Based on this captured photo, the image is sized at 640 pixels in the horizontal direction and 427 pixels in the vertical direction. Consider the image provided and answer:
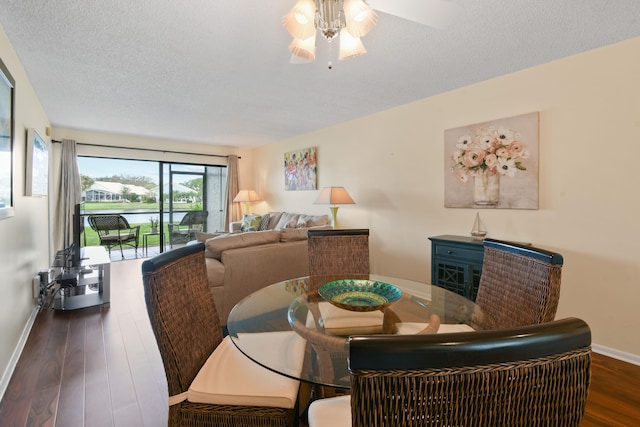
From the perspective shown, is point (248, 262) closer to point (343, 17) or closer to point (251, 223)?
point (343, 17)

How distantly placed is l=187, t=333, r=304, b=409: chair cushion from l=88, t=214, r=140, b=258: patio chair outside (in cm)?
507

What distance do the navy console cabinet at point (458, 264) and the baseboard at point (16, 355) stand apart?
326cm

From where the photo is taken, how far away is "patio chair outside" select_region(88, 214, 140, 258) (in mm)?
5312

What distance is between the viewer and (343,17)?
1423 mm

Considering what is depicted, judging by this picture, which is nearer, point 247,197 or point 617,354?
point 617,354

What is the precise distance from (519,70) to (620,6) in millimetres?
896

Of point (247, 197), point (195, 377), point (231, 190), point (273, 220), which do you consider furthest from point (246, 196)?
point (195, 377)

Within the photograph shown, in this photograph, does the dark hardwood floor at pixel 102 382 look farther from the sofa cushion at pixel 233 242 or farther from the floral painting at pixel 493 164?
the floral painting at pixel 493 164

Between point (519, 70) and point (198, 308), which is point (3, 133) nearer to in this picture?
point (198, 308)

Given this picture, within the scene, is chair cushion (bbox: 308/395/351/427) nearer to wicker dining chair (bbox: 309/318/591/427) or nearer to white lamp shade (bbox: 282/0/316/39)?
wicker dining chair (bbox: 309/318/591/427)

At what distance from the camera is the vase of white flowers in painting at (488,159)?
272 cm

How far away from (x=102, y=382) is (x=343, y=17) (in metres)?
2.56

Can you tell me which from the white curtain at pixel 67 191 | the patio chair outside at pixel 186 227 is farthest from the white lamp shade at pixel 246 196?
the white curtain at pixel 67 191

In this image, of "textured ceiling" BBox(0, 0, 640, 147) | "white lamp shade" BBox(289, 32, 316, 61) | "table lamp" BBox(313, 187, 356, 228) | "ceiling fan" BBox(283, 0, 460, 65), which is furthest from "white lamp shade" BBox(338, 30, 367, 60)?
"table lamp" BBox(313, 187, 356, 228)
